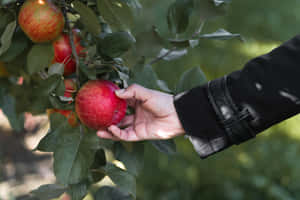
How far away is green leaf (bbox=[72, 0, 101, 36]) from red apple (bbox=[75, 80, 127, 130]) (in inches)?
4.2

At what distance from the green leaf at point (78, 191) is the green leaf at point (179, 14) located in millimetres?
397

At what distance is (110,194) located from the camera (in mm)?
782

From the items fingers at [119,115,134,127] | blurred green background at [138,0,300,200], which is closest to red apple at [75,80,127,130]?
fingers at [119,115,134,127]

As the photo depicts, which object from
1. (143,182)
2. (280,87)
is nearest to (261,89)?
(280,87)

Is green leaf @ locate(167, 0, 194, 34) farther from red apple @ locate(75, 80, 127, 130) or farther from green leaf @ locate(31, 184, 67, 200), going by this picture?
green leaf @ locate(31, 184, 67, 200)

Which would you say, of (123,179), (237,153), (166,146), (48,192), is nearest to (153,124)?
(166,146)

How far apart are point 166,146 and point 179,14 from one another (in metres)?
0.31

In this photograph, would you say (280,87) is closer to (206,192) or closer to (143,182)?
(206,192)

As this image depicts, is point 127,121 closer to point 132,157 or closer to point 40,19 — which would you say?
point 132,157

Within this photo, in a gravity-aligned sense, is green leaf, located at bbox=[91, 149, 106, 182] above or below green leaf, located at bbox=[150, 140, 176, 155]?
above

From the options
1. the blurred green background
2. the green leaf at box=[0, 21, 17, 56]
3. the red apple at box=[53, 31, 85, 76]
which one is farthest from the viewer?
the blurred green background

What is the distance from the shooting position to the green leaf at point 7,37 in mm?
621

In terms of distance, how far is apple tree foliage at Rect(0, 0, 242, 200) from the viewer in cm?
64

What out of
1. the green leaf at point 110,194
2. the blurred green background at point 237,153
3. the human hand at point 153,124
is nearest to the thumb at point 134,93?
A: the human hand at point 153,124
